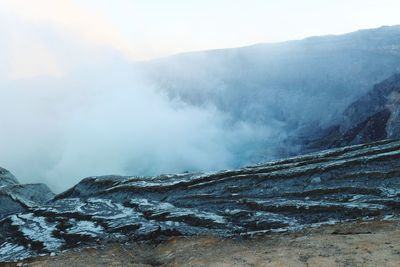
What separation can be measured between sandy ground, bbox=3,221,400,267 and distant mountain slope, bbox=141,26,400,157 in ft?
425

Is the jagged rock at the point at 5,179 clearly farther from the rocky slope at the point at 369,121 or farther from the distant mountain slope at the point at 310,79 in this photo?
the distant mountain slope at the point at 310,79

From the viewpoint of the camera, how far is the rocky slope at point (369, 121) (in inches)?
3981

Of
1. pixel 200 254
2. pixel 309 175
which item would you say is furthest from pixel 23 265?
pixel 309 175

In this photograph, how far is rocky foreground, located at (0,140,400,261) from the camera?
27203 mm

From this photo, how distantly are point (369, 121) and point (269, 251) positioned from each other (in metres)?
100

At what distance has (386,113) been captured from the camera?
109 meters

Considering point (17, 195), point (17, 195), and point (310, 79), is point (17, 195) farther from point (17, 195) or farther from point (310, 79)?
point (310, 79)

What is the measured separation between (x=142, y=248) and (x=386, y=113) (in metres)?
99.7

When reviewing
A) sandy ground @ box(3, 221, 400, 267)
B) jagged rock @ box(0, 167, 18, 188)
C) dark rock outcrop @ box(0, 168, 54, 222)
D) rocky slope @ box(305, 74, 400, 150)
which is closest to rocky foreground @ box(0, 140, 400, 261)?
dark rock outcrop @ box(0, 168, 54, 222)

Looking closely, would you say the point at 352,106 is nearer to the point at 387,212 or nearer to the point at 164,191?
the point at 164,191

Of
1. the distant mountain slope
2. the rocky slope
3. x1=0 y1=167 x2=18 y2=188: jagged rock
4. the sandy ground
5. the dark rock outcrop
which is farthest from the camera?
the distant mountain slope

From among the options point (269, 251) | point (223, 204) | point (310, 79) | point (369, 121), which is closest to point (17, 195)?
point (223, 204)

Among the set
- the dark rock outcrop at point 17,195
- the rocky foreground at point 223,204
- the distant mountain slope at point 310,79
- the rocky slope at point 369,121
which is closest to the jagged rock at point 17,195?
the dark rock outcrop at point 17,195

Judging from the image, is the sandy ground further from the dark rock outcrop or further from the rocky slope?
the rocky slope
